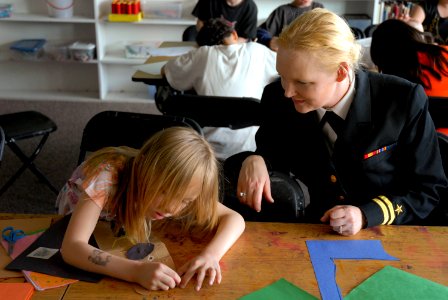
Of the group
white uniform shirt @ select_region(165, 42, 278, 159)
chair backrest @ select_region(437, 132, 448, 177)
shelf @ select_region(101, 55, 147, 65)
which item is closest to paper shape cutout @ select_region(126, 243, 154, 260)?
chair backrest @ select_region(437, 132, 448, 177)

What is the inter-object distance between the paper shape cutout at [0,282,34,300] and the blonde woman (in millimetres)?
112

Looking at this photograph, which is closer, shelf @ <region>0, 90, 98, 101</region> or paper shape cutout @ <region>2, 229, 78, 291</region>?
paper shape cutout @ <region>2, 229, 78, 291</region>

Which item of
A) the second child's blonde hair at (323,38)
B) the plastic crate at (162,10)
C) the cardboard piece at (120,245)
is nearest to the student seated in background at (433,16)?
the plastic crate at (162,10)

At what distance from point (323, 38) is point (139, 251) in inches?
26.8

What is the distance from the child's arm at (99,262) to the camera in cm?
110

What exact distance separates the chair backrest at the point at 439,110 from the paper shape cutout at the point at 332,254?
1.06m

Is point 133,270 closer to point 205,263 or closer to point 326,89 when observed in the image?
point 205,263

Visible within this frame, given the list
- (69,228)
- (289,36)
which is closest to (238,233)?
(69,228)

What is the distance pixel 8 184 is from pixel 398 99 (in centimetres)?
233

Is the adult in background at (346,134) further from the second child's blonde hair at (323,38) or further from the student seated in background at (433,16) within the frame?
the student seated in background at (433,16)

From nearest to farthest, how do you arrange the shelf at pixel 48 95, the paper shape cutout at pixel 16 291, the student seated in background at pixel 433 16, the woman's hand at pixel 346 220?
1. the paper shape cutout at pixel 16 291
2. the woman's hand at pixel 346 220
3. the student seated in background at pixel 433 16
4. the shelf at pixel 48 95

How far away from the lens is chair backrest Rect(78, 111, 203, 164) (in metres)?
1.87

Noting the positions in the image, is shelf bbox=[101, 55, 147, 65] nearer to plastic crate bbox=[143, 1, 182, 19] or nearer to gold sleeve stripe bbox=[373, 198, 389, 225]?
plastic crate bbox=[143, 1, 182, 19]

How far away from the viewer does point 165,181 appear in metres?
1.25
